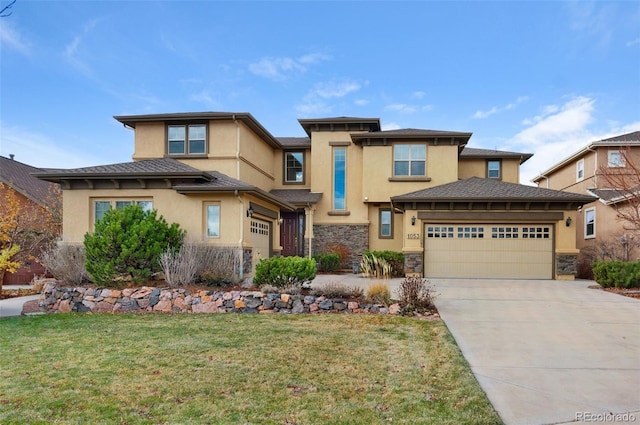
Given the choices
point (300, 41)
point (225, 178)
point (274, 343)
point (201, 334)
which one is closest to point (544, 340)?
point (274, 343)

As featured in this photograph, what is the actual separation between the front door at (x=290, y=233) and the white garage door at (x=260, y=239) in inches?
112

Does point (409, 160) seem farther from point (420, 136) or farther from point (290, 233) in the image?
point (290, 233)

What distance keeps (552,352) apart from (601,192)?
17446 millimetres

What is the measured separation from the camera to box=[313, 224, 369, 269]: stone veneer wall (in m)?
20.3

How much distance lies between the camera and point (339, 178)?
20.8 metres

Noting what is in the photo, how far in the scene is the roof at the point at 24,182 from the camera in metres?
17.1

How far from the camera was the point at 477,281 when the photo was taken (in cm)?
1470

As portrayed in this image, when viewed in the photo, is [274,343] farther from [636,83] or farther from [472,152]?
[472,152]

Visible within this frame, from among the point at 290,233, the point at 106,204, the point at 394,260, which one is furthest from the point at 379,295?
the point at 290,233

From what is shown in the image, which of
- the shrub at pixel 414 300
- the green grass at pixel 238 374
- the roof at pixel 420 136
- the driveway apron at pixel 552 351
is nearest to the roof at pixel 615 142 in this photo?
the roof at pixel 420 136

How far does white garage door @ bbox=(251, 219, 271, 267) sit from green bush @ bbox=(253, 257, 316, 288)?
5.04m

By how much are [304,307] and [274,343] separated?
2763 millimetres

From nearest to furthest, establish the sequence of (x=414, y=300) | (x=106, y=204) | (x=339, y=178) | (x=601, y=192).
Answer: (x=414, y=300), (x=106, y=204), (x=601, y=192), (x=339, y=178)

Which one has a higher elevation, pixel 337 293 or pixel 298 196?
pixel 298 196
